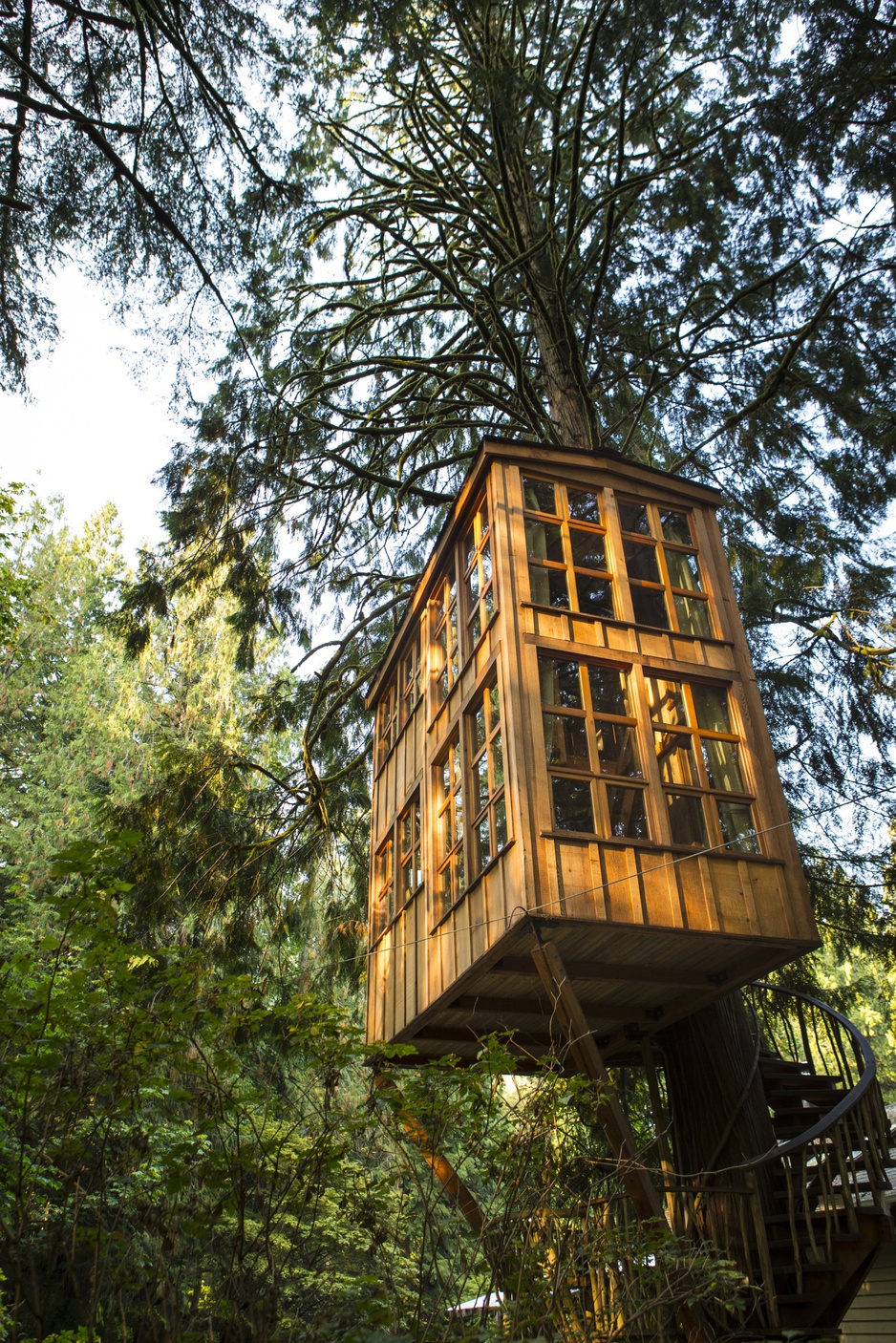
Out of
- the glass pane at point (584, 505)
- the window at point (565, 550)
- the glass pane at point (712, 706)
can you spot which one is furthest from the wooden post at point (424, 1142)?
the glass pane at point (584, 505)

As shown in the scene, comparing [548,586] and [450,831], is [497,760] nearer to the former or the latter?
[450,831]

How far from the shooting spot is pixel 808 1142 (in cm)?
634

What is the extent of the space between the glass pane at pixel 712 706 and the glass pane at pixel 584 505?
64.3 inches

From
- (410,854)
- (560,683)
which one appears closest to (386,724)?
(410,854)

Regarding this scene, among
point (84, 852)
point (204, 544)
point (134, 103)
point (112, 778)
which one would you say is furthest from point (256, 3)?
point (112, 778)

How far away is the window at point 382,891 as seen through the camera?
9.52m

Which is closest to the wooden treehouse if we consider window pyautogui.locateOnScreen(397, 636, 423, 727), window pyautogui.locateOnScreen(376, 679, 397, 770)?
window pyautogui.locateOnScreen(397, 636, 423, 727)

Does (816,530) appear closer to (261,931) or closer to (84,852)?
(261,931)

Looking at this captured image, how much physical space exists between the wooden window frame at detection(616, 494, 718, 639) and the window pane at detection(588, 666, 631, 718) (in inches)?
21.8

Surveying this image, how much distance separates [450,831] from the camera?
775 cm

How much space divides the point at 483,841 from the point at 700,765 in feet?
5.35

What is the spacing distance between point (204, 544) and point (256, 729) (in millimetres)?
2273

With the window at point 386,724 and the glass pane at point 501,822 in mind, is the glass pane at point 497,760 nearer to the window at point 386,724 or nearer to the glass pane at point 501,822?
the glass pane at point 501,822

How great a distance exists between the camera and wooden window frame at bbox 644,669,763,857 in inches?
261
